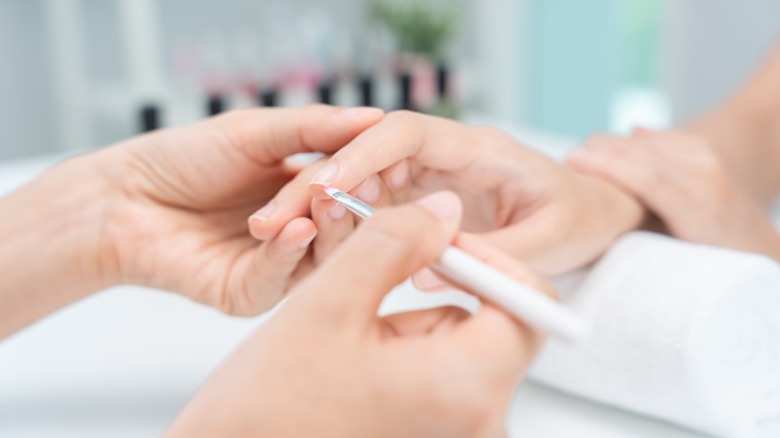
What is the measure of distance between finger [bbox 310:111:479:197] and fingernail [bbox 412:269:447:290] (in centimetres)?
10

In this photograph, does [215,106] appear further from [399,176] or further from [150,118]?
[399,176]

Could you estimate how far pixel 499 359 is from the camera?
37 centimetres

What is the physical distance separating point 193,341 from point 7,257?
0.16 meters

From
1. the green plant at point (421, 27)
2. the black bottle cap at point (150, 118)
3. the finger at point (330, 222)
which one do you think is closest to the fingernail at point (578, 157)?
the finger at point (330, 222)

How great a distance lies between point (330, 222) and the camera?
1.91ft

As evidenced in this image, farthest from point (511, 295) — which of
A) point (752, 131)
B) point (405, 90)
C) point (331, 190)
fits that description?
point (405, 90)

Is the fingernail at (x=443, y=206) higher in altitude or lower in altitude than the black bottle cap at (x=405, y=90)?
higher

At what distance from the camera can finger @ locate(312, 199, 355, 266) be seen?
0.57m

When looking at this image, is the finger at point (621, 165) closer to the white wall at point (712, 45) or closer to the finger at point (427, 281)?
the finger at point (427, 281)

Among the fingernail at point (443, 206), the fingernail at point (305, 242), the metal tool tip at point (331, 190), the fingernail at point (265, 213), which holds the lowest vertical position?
the fingernail at point (305, 242)

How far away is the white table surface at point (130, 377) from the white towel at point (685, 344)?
24 mm

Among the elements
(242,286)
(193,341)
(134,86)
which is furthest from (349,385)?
(134,86)

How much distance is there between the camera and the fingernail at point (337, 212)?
0.57 m

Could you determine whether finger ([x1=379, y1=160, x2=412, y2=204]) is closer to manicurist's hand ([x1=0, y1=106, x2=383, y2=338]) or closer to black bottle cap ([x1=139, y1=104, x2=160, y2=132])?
manicurist's hand ([x1=0, y1=106, x2=383, y2=338])
